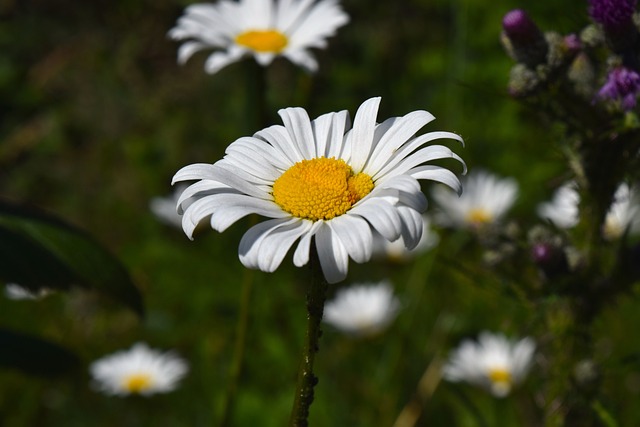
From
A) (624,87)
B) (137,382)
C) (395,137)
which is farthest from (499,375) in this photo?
(395,137)

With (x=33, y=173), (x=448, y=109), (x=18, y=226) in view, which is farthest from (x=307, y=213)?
(x=33, y=173)

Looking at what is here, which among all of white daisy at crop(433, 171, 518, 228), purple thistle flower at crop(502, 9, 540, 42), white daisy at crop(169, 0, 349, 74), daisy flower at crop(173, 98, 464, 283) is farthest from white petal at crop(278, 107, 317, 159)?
white daisy at crop(433, 171, 518, 228)

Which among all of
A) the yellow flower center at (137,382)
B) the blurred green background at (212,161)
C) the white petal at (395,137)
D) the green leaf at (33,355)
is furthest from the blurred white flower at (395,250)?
the white petal at (395,137)

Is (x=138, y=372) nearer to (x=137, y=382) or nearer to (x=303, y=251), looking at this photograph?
(x=137, y=382)

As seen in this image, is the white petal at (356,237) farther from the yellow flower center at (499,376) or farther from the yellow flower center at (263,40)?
the yellow flower center at (499,376)

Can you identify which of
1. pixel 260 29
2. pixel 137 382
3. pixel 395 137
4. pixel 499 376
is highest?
pixel 260 29
